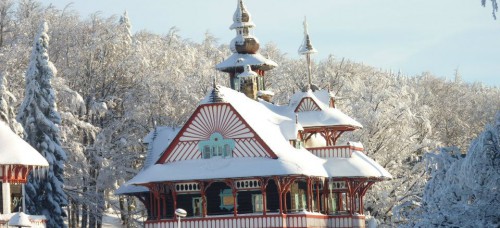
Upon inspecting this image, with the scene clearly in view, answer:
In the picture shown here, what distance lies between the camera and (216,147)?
168ft

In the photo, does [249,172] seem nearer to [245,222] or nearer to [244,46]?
[245,222]

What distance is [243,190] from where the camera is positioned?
167ft

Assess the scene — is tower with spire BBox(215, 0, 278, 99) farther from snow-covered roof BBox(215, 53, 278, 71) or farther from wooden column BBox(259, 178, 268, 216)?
wooden column BBox(259, 178, 268, 216)

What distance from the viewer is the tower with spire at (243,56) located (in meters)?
62.0

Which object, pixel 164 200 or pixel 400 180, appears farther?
pixel 400 180

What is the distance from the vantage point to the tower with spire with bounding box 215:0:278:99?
62.0 meters

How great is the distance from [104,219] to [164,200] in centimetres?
2376

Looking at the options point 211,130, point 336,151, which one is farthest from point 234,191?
point 336,151

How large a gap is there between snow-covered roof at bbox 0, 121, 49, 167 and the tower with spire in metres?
17.3

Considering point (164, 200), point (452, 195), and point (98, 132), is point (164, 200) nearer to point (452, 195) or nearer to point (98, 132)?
point (98, 132)

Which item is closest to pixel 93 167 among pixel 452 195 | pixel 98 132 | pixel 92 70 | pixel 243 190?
pixel 98 132

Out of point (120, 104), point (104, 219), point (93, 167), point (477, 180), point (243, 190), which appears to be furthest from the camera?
point (104, 219)

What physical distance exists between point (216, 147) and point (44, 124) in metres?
8.78

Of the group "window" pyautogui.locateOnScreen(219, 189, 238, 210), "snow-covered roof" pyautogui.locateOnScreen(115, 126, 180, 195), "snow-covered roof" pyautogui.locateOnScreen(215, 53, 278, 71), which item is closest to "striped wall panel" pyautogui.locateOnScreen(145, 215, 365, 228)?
"window" pyautogui.locateOnScreen(219, 189, 238, 210)
